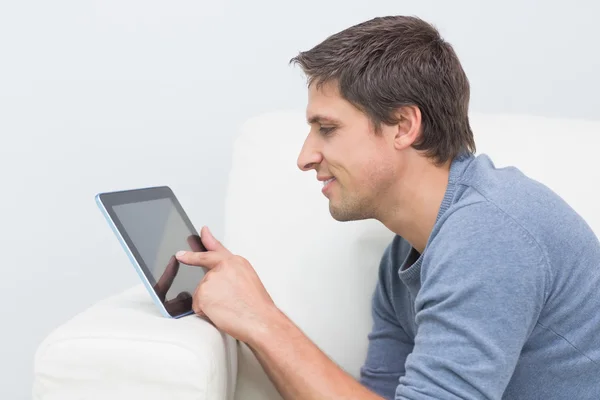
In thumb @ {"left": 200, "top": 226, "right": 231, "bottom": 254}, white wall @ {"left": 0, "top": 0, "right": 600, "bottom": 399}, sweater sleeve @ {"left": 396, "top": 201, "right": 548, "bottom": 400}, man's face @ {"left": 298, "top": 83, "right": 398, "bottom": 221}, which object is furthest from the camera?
white wall @ {"left": 0, "top": 0, "right": 600, "bottom": 399}

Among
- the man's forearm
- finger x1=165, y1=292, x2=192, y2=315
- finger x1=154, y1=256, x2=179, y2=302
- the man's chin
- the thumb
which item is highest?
the man's chin

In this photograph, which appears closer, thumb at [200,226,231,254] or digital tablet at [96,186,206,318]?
digital tablet at [96,186,206,318]

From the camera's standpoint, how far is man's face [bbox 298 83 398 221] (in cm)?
125

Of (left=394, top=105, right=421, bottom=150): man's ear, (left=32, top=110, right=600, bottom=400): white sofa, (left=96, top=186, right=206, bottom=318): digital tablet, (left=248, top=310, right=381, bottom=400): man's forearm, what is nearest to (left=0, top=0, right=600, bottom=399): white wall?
(left=32, top=110, right=600, bottom=400): white sofa

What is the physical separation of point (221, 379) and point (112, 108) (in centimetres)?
103

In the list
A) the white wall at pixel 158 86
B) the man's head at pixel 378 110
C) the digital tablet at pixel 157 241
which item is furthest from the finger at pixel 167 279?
the white wall at pixel 158 86

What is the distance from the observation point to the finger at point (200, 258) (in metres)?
1.28

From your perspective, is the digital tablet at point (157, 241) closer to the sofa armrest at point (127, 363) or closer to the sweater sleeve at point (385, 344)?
the sofa armrest at point (127, 363)

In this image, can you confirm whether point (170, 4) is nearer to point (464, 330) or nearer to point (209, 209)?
point (209, 209)

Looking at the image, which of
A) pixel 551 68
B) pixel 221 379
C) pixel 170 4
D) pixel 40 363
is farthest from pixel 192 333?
pixel 551 68

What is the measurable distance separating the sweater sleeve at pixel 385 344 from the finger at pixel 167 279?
38cm

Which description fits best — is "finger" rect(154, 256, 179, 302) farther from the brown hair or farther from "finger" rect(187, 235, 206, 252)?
the brown hair

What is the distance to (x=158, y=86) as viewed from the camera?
6.48 ft

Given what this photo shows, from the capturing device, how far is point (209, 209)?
6.63ft
